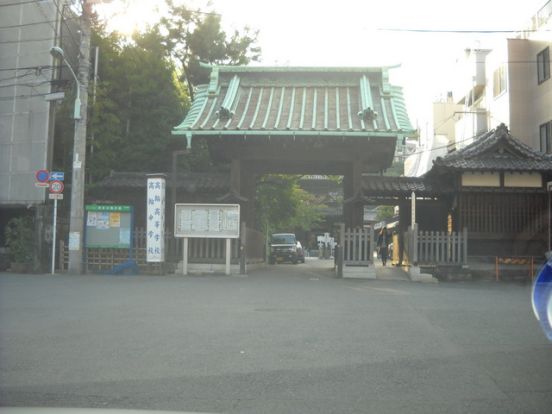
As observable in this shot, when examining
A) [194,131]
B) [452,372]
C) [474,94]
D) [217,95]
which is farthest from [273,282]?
[474,94]

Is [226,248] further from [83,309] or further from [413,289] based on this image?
[83,309]

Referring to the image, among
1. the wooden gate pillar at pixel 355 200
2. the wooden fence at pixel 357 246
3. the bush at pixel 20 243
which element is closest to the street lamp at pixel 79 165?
the bush at pixel 20 243

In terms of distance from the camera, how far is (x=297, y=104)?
19422mm

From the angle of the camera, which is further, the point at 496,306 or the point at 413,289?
the point at 413,289

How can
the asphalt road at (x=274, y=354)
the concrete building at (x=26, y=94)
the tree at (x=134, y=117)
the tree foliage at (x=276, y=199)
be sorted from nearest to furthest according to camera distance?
the asphalt road at (x=274, y=354) → the concrete building at (x=26, y=94) → the tree at (x=134, y=117) → the tree foliage at (x=276, y=199)

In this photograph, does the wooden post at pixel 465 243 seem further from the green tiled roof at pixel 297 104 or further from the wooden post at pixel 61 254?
the wooden post at pixel 61 254

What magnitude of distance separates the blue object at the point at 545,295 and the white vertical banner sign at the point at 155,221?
43.9 ft

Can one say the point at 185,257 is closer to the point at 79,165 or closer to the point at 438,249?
the point at 79,165

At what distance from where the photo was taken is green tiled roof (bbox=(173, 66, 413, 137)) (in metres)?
17.3

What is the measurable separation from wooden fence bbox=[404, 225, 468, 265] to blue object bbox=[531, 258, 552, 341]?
40.9 feet

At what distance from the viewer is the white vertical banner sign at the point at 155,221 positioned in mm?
17344

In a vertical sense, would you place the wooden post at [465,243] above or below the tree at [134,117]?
below

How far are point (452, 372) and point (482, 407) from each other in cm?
101

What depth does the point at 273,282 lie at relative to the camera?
15281mm
